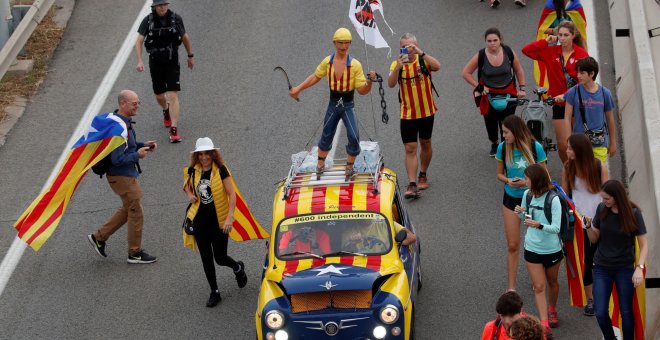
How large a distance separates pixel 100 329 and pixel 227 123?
5.49m

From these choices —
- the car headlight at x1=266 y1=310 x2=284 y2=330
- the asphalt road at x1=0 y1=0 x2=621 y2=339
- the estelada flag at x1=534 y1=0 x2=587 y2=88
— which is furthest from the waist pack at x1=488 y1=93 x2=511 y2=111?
the car headlight at x1=266 y1=310 x2=284 y2=330

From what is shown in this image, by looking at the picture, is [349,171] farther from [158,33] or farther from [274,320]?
[158,33]

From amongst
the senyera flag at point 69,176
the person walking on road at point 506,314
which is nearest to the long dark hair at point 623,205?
the person walking on road at point 506,314

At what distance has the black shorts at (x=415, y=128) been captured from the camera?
15.0 meters

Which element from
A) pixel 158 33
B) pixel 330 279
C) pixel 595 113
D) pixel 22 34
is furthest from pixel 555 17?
pixel 22 34

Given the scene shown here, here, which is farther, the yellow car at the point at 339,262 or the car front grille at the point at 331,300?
the car front grille at the point at 331,300

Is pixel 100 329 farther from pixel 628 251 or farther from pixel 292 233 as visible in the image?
pixel 628 251

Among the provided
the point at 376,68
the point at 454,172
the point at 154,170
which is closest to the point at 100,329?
the point at 154,170

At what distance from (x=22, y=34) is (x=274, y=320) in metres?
9.61

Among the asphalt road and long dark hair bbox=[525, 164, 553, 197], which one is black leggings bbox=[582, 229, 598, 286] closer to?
the asphalt road

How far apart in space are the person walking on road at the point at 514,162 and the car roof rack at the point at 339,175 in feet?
4.53

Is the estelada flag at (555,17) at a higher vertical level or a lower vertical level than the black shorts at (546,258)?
higher

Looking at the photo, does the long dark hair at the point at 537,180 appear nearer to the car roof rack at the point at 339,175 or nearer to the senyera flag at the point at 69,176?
the car roof rack at the point at 339,175

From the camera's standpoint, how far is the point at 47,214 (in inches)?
542
